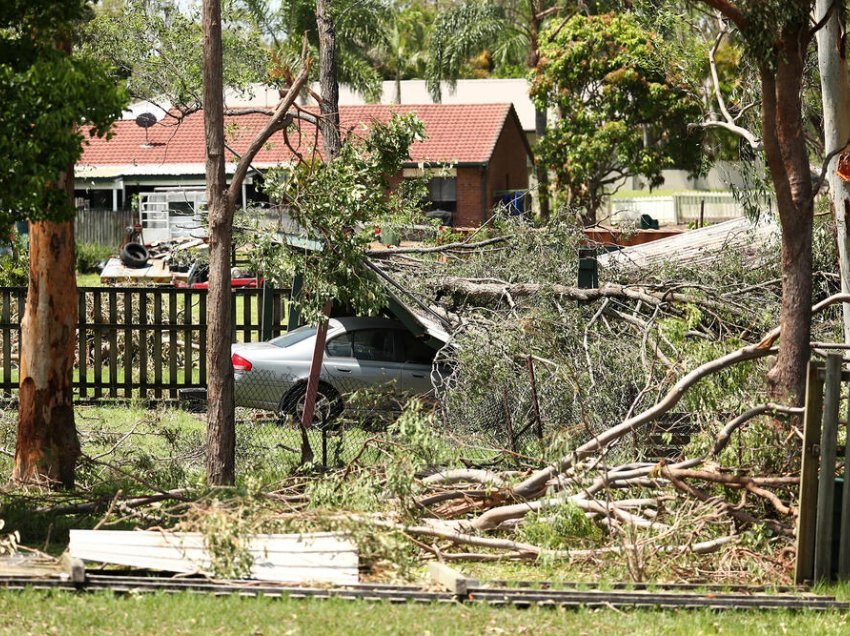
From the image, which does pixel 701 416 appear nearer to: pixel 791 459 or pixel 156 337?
pixel 791 459

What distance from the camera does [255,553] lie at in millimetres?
7246

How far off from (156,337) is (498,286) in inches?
215

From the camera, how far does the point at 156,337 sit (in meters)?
15.8

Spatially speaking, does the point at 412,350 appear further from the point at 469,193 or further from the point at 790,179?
the point at 469,193

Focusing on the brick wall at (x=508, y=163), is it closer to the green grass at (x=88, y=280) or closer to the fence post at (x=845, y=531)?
the green grass at (x=88, y=280)

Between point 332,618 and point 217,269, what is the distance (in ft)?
14.1

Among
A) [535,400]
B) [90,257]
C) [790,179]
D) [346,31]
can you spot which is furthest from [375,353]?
[346,31]

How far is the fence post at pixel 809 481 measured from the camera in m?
7.25

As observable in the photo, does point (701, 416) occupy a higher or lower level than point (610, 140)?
lower

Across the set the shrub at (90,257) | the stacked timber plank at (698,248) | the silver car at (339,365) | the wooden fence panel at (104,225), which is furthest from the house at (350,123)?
the silver car at (339,365)

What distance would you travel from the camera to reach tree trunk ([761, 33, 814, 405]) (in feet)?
29.0

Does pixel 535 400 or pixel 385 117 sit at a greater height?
pixel 385 117

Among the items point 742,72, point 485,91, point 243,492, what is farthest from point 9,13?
point 485,91

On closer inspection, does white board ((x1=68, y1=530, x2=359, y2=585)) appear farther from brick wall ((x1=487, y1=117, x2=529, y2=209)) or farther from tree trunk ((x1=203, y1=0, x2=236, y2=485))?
brick wall ((x1=487, y1=117, x2=529, y2=209))
